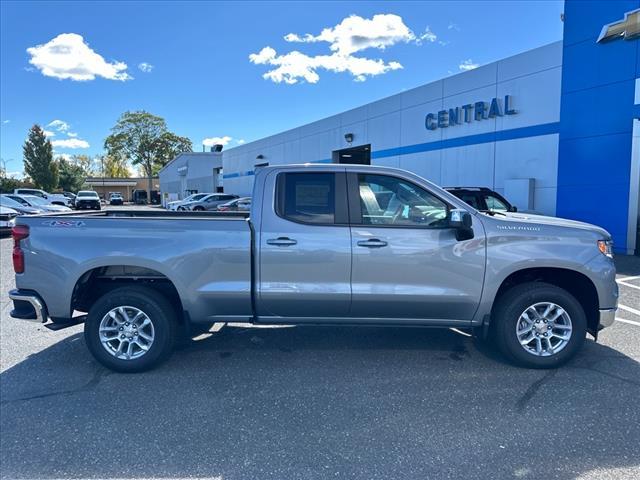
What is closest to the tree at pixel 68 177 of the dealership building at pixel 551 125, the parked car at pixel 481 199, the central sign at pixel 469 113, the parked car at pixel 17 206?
the parked car at pixel 17 206

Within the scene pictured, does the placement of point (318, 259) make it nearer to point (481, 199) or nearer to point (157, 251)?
point (157, 251)

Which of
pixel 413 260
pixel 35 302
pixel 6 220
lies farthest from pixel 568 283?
pixel 6 220

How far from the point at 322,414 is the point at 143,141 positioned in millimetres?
78355

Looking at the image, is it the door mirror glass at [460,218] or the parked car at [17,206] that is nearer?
the door mirror glass at [460,218]

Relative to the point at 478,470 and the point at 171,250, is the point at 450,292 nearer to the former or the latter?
the point at 478,470

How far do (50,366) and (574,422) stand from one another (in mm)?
4715

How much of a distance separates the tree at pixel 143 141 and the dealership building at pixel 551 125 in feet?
204

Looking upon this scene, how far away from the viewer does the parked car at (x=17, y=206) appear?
18.7 metres

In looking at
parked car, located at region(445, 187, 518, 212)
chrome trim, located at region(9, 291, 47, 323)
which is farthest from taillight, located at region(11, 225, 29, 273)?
parked car, located at region(445, 187, 518, 212)

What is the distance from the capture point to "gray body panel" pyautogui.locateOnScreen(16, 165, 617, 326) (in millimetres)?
4117

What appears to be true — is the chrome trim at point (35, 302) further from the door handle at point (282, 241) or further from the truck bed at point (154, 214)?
the door handle at point (282, 241)

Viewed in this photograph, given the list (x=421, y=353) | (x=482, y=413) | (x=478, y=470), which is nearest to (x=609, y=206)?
(x=421, y=353)

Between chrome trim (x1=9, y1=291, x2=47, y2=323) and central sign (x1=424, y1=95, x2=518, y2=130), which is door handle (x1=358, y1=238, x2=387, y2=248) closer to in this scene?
chrome trim (x1=9, y1=291, x2=47, y2=323)

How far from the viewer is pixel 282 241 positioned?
162 inches
